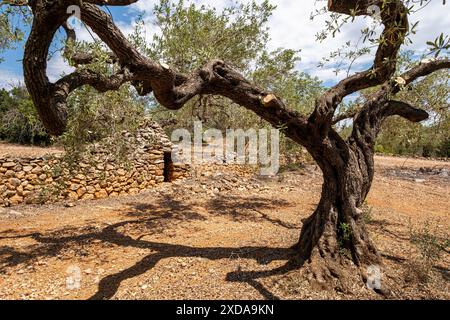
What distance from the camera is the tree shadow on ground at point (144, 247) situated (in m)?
3.98

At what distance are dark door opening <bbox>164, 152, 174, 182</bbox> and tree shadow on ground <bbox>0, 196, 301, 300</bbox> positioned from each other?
283 centimetres

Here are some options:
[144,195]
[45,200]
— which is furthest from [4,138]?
[144,195]

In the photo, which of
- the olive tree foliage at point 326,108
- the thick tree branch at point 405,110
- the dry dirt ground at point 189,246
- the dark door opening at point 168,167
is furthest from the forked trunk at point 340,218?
the dark door opening at point 168,167

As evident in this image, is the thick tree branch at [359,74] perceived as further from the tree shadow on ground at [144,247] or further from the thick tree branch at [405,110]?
the tree shadow on ground at [144,247]

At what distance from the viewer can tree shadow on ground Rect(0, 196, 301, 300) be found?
13.1ft

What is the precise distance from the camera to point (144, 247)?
524 cm

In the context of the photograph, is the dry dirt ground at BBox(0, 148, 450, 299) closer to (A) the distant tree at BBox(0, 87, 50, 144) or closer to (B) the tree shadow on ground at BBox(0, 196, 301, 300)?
(B) the tree shadow on ground at BBox(0, 196, 301, 300)

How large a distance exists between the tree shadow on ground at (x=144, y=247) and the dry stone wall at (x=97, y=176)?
3.43ft

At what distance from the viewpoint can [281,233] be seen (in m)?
5.90

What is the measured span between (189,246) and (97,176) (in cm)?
491

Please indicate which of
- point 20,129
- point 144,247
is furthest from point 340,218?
point 20,129

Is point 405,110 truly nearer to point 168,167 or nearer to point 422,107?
point 422,107

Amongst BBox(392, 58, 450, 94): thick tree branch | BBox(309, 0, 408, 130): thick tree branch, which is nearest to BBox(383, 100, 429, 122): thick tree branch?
BBox(392, 58, 450, 94): thick tree branch
